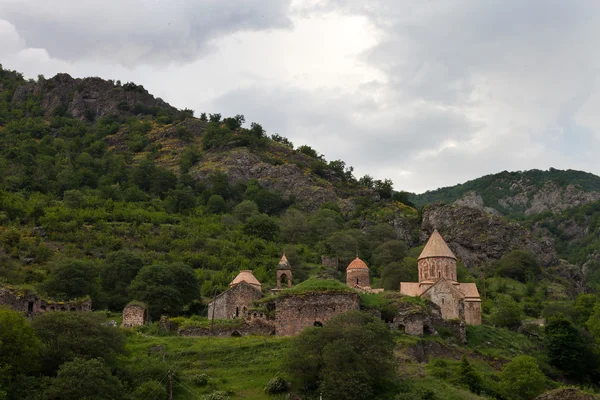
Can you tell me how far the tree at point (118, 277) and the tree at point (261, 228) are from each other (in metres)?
25.8

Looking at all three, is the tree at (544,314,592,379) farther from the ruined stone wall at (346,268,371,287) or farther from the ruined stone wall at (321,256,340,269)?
the ruined stone wall at (321,256,340,269)

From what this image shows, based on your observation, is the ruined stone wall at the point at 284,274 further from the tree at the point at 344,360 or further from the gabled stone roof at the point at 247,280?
the tree at the point at 344,360

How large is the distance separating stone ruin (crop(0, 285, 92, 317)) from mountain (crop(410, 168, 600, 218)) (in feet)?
350

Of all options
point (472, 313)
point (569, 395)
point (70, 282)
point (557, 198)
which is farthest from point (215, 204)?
point (557, 198)

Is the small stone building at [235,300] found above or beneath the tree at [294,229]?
beneath

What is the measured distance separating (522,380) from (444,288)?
12423 mm

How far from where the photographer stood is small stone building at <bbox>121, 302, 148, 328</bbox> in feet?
153

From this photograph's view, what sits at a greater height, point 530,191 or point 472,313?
point 530,191

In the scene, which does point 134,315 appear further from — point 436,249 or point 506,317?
point 506,317

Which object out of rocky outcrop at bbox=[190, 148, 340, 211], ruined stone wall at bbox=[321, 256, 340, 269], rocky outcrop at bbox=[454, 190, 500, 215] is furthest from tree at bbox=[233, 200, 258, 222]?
rocky outcrop at bbox=[454, 190, 500, 215]

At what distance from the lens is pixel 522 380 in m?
38.9

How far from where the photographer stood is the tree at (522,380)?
3881 centimetres

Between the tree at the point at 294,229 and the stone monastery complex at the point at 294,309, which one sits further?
the tree at the point at 294,229

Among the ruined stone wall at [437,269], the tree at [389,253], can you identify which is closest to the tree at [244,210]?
the tree at [389,253]
